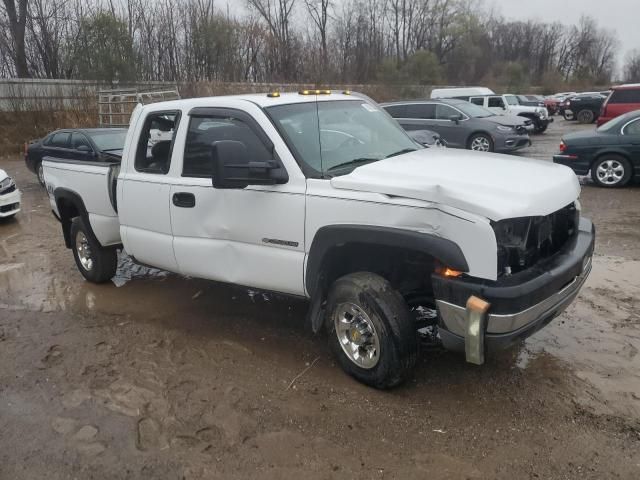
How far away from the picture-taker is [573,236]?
149 inches

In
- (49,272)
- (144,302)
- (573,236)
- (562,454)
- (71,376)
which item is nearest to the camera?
(562,454)

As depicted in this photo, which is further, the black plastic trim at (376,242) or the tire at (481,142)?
the tire at (481,142)

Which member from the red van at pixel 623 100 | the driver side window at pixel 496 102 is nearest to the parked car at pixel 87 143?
the red van at pixel 623 100

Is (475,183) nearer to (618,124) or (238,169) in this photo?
(238,169)

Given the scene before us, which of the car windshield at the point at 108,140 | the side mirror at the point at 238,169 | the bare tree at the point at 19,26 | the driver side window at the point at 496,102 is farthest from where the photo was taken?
the bare tree at the point at 19,26

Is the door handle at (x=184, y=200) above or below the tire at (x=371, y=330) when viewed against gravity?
above

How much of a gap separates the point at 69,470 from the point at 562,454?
2761 mm

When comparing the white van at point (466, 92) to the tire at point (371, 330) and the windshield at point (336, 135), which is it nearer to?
the windshield at point (336, 135)

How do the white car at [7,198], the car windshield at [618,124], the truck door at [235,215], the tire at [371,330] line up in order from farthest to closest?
1. the car windshield at [618,124]
2. the white car at [7,198]
3. the truck door at [235,215]
4. the tire at [371,330]

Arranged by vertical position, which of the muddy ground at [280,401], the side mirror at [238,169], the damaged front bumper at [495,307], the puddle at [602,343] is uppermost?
the side mirror at [238,169]

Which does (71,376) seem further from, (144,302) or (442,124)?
(442,124)

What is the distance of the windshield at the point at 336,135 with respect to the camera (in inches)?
149

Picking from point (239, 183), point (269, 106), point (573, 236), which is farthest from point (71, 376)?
point (573, 236)

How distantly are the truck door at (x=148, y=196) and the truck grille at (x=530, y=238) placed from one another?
8.85ft
